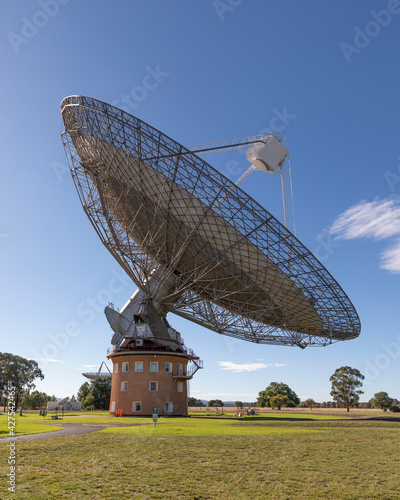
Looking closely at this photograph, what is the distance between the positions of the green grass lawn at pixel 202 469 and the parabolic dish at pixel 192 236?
50.1 ft

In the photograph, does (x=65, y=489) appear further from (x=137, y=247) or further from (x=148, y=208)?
(x=137, y=247)

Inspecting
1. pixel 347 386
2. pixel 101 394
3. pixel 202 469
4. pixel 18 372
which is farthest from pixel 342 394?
pixel 202 469

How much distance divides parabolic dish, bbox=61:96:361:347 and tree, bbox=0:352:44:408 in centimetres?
5979

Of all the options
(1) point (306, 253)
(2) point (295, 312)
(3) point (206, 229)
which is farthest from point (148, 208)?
(2) point (295, 312)

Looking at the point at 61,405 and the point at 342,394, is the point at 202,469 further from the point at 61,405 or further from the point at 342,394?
the point at 342,394

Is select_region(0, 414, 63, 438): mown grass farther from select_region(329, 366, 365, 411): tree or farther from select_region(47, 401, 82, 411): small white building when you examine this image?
select_region(329, 366, 365, 411): tree

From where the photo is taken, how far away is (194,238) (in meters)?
33.6

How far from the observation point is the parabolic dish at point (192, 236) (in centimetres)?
2955

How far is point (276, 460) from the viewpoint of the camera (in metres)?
13.6

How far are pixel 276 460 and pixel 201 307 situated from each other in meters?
28.9

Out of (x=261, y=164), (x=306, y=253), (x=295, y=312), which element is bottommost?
Result: (x=295, y=312)

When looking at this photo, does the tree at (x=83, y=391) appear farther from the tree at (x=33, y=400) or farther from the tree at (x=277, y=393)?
the tree at (x=277, y=393)

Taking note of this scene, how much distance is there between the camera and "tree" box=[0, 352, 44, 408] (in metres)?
86.2

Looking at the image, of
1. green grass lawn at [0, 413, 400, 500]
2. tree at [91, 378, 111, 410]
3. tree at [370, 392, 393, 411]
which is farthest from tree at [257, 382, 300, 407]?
green grass lawn at [0, 413, 400, 500]
